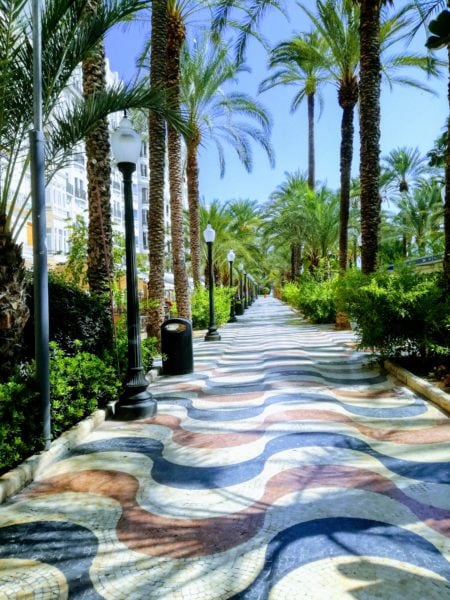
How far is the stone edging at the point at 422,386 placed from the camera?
5688 millimetres

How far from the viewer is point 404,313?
7.43 m

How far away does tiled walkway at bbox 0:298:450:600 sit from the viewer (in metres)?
2.42

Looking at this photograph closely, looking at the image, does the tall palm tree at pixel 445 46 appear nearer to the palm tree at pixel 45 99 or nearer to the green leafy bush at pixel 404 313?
the green leafy bush at pixel 404 313

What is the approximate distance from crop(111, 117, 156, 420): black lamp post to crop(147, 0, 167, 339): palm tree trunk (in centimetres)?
443

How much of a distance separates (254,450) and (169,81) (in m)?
11.8

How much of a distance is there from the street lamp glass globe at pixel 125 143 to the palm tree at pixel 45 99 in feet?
1.64

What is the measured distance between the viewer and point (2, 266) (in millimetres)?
4738

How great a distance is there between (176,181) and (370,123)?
6.16m

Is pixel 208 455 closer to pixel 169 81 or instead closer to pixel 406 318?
pixel 406 318

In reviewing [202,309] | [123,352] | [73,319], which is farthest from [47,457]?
[202,309]

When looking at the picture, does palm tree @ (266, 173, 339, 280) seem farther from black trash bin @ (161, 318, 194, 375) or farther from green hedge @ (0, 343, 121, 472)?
green hedge @ (0, 343, 121, 472)

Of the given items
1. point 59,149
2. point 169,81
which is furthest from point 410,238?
point 59,149

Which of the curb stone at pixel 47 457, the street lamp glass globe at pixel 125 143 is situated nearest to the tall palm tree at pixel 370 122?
the street lamp glass globe at pixel 125 143

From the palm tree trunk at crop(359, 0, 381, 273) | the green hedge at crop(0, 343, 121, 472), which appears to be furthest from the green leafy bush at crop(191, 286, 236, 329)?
the green hedge at crop(0, 343, 121, 472)
